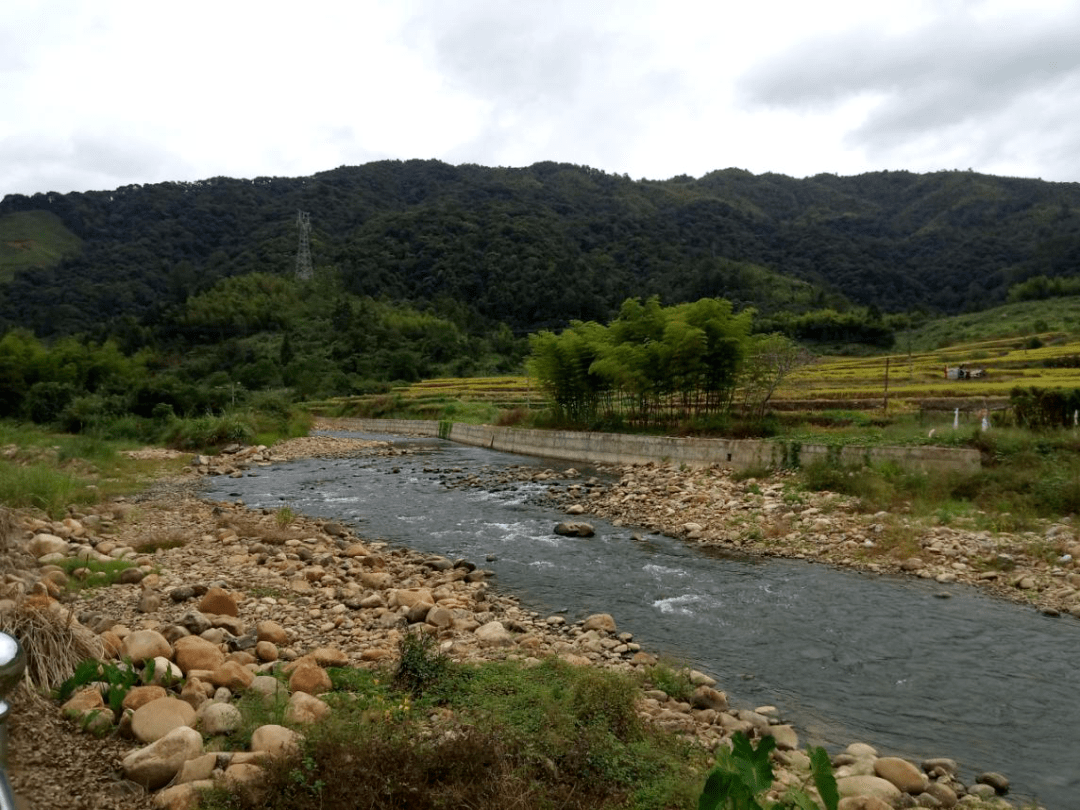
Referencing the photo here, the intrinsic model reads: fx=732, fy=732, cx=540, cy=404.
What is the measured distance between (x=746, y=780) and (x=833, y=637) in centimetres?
592

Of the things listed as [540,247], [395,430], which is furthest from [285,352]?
[540,247]

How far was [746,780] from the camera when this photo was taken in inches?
112

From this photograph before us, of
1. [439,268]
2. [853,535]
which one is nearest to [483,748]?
[853,535]

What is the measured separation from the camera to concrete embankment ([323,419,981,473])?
575 inches

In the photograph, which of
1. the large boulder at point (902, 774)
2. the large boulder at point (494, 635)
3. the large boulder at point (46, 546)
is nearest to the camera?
the large boulder at point (902, 774)

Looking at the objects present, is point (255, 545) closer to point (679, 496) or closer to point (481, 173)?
point (679, 496)

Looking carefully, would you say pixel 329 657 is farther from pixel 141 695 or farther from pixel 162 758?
pixel 162 758

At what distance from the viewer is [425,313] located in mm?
87375

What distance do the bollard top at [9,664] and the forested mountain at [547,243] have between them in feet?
264

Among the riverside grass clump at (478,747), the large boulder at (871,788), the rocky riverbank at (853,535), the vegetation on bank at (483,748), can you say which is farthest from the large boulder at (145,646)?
the rocky riverbank at (853,535)

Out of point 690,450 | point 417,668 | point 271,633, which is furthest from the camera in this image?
point 690,450

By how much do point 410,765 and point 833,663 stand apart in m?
5.17

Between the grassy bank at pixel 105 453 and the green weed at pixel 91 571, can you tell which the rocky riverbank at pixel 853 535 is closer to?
the green weed at pixel 91 571

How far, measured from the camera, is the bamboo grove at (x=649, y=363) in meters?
23.3
